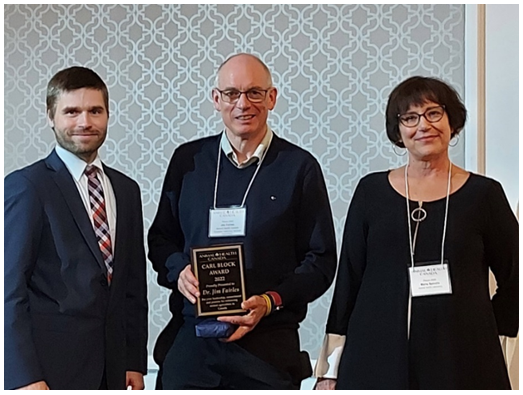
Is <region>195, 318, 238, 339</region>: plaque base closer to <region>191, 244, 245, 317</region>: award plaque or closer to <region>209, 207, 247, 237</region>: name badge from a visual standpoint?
<region>191, 244, 245, 317</region>: award plaque

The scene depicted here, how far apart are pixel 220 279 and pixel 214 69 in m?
0.60

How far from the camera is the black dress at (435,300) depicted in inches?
69.5

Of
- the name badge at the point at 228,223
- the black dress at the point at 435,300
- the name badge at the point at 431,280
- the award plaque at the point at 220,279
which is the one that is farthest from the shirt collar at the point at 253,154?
the name badge at the point at 431,280

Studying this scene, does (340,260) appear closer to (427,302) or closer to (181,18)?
(427,302)

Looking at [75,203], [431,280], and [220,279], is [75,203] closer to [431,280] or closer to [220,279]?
[220,279]

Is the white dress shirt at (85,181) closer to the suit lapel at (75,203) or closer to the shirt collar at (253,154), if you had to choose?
the suit lapel at (75,203)

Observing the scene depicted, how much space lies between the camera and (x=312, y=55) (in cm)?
191

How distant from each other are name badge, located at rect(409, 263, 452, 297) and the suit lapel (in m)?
0.85

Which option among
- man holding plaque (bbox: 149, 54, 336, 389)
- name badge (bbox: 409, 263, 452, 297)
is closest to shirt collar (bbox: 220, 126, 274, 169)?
man holding plaque (bbox: 149, 54, 336, 389)

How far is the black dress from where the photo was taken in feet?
5.79

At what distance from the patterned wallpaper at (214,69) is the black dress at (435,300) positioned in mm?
110

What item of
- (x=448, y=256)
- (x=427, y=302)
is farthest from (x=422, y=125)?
(x=427, y=302)

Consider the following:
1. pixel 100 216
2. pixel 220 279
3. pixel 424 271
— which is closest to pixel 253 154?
pixel 220 279

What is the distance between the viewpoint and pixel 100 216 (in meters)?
1.87
